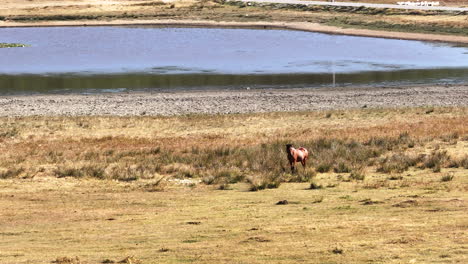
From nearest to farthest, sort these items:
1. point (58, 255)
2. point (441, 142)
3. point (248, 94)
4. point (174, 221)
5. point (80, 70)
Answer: point (58, 255) < point (174, 221) < point (441, 142) < point (248, 94) < point (80, 70)

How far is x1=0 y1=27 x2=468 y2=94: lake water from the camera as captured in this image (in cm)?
5097

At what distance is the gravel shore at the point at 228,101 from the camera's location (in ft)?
131

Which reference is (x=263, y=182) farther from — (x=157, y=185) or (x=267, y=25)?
(x=267, y=25)

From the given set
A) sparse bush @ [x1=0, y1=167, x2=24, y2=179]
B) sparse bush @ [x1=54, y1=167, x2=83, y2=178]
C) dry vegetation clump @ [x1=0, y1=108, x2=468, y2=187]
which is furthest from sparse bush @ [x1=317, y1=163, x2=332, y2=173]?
sparse bush @ [x1=0, y1=167, x2=24, y2=179]

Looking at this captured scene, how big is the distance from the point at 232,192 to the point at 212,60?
44652mm

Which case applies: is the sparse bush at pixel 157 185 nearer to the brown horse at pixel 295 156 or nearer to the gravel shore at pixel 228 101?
the brown horse at pixel 295 156

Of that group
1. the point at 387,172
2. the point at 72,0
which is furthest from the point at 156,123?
the point at 72,0

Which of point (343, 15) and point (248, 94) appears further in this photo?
point (343, 15)

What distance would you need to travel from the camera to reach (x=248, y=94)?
44.6 m

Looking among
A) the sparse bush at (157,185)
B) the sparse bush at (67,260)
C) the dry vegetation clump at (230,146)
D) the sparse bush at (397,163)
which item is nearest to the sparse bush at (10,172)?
the dry vegetation clump at (230,146)

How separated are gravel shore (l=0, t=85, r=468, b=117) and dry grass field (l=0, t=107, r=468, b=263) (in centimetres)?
470

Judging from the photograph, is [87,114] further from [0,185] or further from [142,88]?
[0,185]

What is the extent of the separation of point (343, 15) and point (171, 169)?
7935 centimetres

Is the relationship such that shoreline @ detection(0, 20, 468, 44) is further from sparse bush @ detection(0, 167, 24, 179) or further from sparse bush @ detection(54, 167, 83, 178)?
sparse bush @ detection(0, 167, 24, 179)
